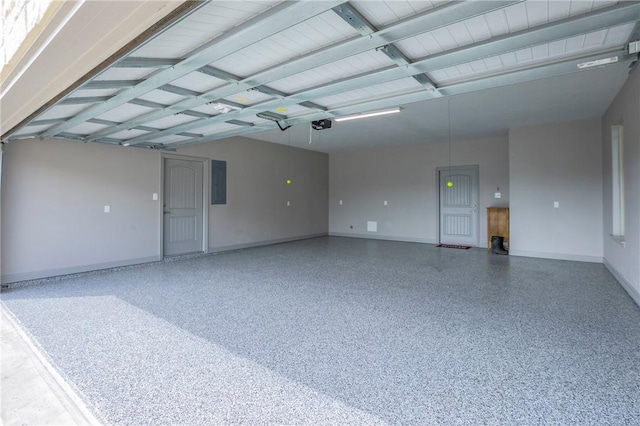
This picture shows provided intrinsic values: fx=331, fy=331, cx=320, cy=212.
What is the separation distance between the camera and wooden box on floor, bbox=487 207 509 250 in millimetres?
7562

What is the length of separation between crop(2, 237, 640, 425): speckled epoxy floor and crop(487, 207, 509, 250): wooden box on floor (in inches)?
94.4

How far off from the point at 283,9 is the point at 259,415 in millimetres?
2295

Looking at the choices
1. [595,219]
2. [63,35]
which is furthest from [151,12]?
[595,219]

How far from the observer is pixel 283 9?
1.89 metres

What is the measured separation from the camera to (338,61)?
2.75 meters

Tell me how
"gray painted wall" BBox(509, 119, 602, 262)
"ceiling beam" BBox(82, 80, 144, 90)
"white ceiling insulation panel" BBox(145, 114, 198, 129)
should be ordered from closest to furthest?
"ceiling beam" BBox(82, 80, 144, 90) < "white ceiling insulation panel" BBox(145, 114, 198, 129) < "gray painted wall" BBox(509, 119, 602, 262)

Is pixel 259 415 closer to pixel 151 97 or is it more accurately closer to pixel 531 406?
pixel 531 406

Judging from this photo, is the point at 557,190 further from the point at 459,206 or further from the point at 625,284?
the point at 625,284

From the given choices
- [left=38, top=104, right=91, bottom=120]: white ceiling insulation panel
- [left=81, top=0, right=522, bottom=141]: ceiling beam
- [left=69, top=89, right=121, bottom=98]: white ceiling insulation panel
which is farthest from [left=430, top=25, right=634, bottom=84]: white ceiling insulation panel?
[left=38, top=104, right=91, bottom=120]: white ceiling insulation panel

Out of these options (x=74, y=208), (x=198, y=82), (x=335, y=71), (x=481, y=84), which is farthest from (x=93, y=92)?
(x=481, y=84)

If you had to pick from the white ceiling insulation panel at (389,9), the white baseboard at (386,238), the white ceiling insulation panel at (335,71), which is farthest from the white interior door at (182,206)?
the white ceiling insulation panel at (389,9)

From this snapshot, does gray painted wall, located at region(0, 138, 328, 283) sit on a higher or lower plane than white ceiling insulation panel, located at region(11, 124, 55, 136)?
lower

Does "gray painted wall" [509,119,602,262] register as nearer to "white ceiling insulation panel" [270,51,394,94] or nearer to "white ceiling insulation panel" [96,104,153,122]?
"white ceiling insulation panel" [270,51,394,94]

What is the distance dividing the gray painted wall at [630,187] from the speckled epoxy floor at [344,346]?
9.8 inches
